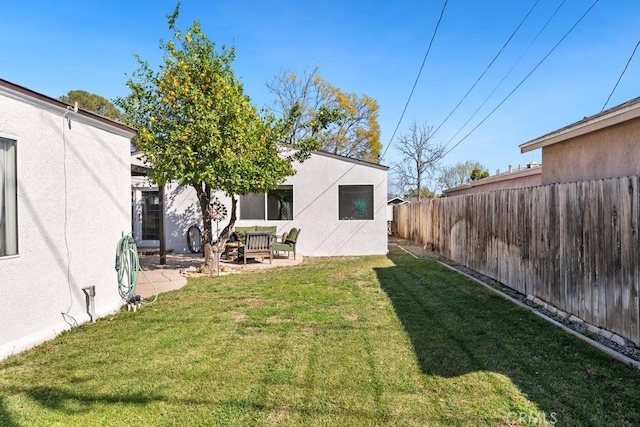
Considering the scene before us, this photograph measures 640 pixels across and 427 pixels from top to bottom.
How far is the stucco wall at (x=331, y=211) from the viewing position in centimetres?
1325

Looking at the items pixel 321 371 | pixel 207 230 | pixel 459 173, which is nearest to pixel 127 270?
pixel 207 230

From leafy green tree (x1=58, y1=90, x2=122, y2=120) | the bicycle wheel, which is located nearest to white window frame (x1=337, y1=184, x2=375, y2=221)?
the bicycle wheel

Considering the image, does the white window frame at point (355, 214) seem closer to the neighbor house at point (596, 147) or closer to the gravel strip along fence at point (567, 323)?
the gravel strip along fence at point (567, 323)

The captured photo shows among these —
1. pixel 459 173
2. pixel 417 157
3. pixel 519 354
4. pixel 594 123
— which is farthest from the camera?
pixel 459 173

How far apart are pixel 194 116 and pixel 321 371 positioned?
674 cm

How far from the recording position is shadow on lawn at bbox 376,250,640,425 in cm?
290

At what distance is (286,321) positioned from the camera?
5320mm

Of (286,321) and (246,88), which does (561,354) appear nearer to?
(286,321)

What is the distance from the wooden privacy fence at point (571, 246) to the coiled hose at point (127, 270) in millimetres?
6344

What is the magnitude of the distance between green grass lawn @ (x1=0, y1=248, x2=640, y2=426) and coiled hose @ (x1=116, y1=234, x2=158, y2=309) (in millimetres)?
508

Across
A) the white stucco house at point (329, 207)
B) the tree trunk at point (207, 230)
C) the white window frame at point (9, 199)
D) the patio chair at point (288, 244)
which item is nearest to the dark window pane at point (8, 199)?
the white window frame at point (9, 199)

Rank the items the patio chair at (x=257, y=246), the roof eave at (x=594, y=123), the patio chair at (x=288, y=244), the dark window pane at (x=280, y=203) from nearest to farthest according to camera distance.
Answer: the roof eave at (x=594, y=123), the patio chair at (x=257, y=246), the patio chair at (x=288, y=244), the dark window pane at (x=280, y=203)

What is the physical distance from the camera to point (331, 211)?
43.7ft

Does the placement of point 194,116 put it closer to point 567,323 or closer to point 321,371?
point 321,371
